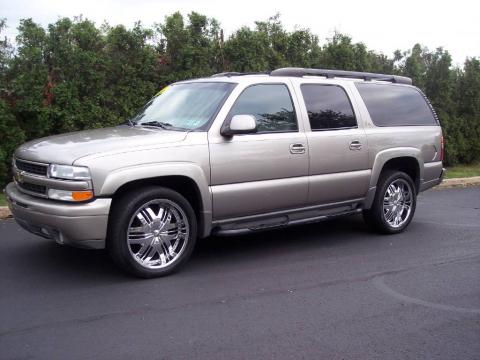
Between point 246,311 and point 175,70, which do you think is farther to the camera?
point 175,70

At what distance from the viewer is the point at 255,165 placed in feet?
17.9

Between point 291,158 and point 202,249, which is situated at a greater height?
point 291,158

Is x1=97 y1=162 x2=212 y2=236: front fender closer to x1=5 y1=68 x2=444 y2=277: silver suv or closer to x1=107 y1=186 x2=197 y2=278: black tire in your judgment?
x1=5 y1=68 x2=444 y2=277: silver suv

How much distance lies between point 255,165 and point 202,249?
1.31 m

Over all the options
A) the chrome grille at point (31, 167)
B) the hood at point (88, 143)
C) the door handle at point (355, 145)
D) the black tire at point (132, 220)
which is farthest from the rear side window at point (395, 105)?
the chrome grille at point (31, 167)

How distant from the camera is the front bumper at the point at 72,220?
4.57 m

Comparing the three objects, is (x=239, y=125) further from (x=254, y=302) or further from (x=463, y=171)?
(x=463, y=171)

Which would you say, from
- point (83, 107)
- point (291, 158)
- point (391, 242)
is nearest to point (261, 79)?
point (291, 158)

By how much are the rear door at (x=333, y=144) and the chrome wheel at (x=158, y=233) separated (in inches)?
62.8

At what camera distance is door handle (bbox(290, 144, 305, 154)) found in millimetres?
5734

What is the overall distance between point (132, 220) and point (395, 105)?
393cm

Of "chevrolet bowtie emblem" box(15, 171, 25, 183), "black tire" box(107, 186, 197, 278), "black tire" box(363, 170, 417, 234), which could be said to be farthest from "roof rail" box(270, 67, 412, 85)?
"chevrolet bowtie emblem" box(15, 171, 25, 183)

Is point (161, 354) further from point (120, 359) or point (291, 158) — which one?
point (291, 158)

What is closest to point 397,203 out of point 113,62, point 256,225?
point 256,225
